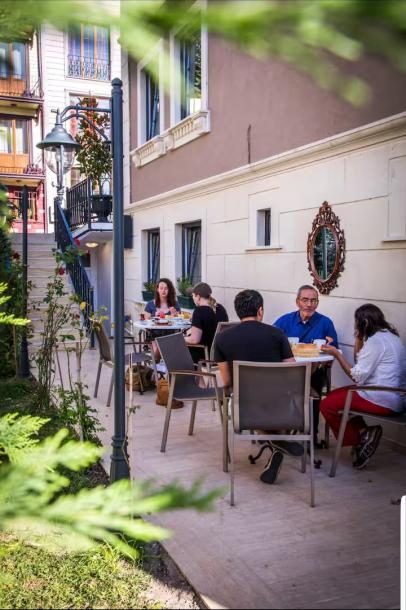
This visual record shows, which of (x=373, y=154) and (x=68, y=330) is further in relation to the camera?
(x=68, y=330)

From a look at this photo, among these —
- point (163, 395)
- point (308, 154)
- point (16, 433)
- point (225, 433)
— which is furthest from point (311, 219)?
point (16, 433)

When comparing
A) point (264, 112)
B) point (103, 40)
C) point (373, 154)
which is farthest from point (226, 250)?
point (103, 40)

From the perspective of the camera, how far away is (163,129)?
10.4 m

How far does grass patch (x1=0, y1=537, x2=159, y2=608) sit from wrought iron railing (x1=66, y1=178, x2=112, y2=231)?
422 inches

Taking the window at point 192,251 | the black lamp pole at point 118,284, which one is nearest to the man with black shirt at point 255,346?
the black lamp pole at point 118,284

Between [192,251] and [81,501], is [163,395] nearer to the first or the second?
[192,251]

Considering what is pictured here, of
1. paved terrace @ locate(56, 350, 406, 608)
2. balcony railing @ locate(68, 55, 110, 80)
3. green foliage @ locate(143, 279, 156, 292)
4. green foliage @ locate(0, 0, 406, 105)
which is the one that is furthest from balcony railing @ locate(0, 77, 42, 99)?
green foliage @ locate(143, 279, 156, 292)

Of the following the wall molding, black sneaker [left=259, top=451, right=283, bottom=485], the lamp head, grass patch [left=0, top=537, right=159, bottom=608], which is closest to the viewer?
grass patch [left=0, top=537, right=159, bottom=608]

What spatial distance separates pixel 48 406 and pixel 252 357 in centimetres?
285

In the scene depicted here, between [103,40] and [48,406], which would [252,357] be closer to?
[48,406]

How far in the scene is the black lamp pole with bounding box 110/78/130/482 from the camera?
3615 millimetres

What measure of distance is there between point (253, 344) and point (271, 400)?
1.58 ft

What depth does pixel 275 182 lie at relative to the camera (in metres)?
6.99

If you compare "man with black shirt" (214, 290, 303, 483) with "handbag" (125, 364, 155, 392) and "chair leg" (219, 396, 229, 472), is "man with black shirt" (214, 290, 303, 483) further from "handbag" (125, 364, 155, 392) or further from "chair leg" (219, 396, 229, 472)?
"handbag" (125, 364, 155, 392)
